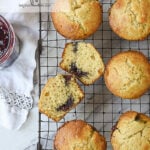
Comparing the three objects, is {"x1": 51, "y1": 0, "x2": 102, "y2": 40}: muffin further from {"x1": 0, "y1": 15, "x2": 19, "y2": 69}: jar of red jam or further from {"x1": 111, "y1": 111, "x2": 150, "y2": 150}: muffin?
{"x1": 111, "y1": 111, "x2": 150, "y2": 150}: muffin

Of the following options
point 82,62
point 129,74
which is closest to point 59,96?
point 82,62

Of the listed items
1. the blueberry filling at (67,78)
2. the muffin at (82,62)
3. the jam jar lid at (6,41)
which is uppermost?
the jam jar lid at (6,41)

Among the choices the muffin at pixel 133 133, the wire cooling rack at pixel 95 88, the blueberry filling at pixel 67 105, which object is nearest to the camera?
the muffin at pixel 133 133

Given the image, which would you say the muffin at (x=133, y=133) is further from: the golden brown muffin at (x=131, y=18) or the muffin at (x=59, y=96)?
the golden brown muffin at (x=131, y=18)

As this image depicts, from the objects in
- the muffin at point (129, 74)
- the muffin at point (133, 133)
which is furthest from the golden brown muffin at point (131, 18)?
the muffin at point (133, 133)

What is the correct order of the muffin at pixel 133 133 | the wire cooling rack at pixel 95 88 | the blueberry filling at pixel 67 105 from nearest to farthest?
the muffin at pixel 133 133 < the blueberry filling at pixel 67 105 < the wire cooling rack at pixel 95 88

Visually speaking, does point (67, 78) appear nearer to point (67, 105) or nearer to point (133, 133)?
point (67, 105)

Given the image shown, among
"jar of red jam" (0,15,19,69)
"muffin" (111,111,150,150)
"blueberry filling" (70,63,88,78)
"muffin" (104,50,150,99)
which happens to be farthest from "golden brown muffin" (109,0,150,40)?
"jar of red jam" (0,15,19,69)

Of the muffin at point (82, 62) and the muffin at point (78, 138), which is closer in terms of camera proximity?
the muffin at point (78, 138)

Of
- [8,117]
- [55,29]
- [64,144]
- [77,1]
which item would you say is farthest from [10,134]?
[77,1]
